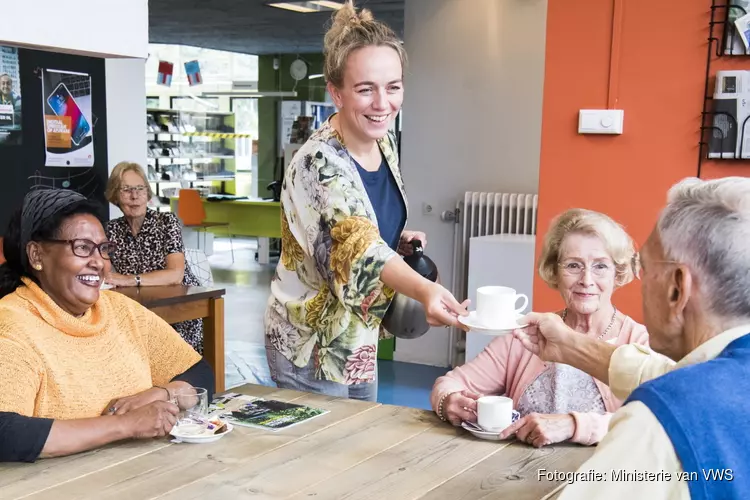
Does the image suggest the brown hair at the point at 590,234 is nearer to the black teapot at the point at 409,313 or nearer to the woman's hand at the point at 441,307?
the black teapot at the point at 409,313

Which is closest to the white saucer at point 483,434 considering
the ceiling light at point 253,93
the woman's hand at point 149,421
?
the woman's hand at point 149,421

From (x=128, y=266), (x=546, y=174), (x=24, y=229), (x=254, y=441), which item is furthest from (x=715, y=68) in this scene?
(x=128, y=266)

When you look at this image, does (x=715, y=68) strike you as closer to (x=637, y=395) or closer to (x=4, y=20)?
(x=637, y=395)

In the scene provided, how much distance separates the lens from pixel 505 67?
5887 millimetres

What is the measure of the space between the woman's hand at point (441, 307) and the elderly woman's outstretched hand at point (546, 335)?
143 mm

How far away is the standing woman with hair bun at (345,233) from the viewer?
2.11 m

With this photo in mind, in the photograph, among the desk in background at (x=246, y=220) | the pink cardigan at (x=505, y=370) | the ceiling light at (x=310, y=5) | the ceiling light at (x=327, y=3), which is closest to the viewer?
the pink cardigan at (x=505, y=370)

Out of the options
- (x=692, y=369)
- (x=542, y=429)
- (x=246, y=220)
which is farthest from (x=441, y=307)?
(x=246, y=220)

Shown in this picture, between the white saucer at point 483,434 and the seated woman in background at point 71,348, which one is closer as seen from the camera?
the seated woman in background at point 71,348

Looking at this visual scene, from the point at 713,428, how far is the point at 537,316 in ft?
3.14

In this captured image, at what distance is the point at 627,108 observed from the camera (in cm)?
348

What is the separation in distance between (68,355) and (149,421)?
295mm

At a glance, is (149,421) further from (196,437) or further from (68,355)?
(68,355)

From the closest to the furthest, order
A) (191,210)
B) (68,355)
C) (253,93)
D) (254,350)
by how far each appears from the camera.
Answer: (68,355), (254,350), (191,210), (253,93)
